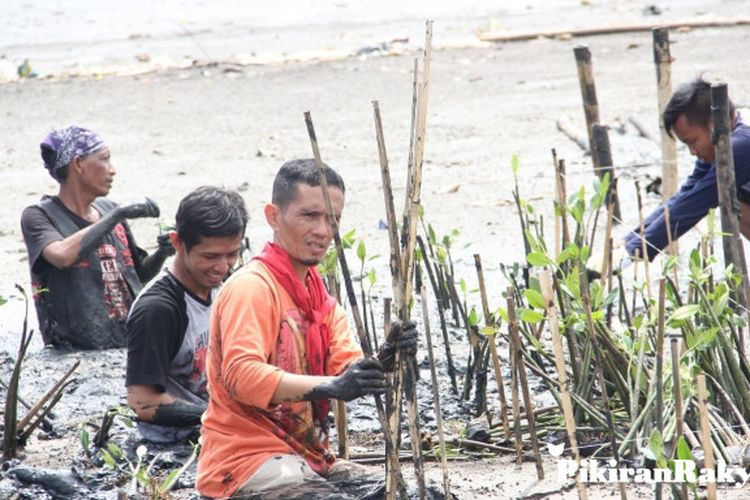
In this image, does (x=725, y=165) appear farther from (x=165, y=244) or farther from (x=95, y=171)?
(x=95, y=171)

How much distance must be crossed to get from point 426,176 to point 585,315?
4.65m

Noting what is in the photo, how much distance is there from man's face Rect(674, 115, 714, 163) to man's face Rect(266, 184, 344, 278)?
6.92 ft

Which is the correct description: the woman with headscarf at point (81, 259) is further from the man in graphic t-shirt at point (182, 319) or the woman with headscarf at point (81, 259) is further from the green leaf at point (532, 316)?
the green leaf at point (532, 316)

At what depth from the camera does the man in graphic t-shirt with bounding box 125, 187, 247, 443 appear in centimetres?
386

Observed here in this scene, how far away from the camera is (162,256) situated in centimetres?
503

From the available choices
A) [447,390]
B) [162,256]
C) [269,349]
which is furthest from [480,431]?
[162,256]

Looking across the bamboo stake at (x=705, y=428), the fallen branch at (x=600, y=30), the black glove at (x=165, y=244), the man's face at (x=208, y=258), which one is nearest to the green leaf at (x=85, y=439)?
the man's face at (x=208, y=258)

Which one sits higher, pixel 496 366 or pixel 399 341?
pixel 399 341

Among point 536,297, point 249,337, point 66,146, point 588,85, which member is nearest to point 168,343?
point 249,337

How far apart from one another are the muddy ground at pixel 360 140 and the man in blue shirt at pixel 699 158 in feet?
2.74

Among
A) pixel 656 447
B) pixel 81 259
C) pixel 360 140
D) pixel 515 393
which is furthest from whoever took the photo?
pixel 360 140

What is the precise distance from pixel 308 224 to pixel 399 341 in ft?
1.48

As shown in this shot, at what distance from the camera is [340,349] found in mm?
A: 3299

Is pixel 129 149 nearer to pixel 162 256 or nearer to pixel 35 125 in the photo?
pixel 35 125
